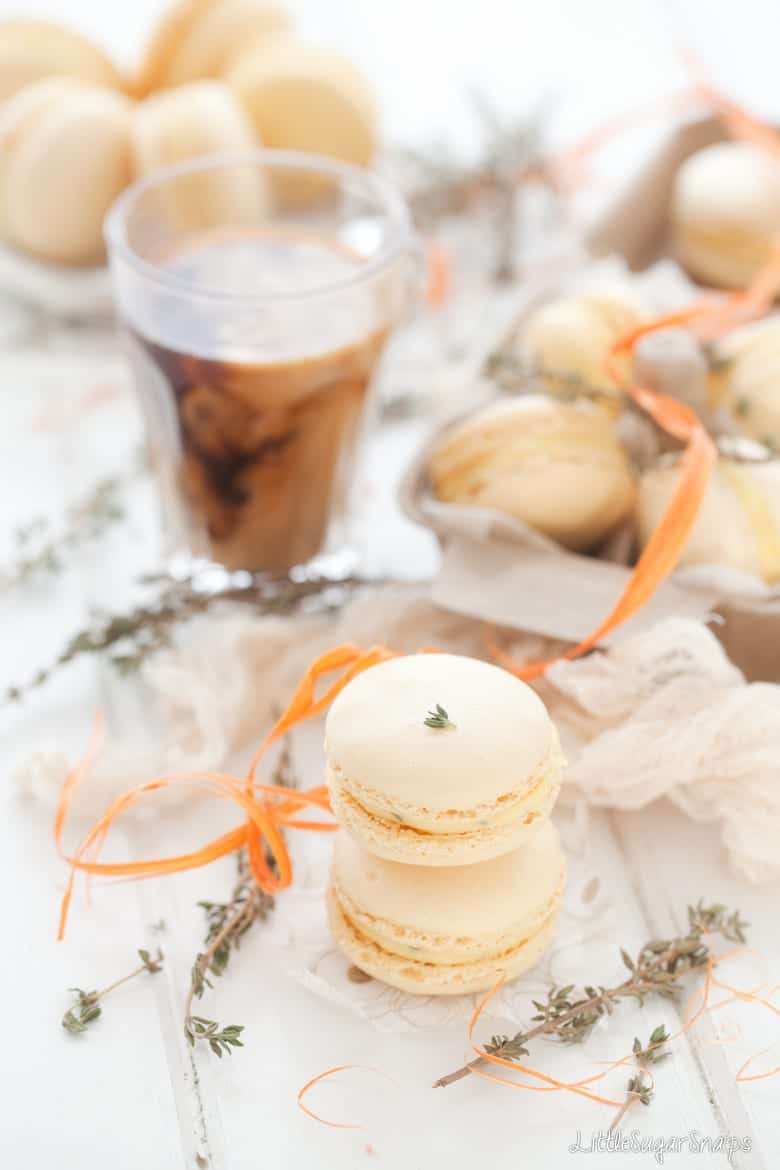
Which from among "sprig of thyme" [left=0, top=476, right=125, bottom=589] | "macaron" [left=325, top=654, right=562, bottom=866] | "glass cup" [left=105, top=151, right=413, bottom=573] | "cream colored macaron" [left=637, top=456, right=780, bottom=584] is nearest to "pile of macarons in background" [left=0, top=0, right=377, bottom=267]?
"glass cup" [left=105, top=151, right=413, bottom=573]

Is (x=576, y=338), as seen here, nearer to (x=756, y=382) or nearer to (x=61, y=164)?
(x=756, y=382)

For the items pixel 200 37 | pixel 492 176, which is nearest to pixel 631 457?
pixel 492 176

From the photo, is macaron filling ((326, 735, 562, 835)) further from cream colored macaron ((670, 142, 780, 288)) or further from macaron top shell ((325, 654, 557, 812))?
cream colored macaron ((670, 142, 780, 288))

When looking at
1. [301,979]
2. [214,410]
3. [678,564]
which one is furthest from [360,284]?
[301,979]

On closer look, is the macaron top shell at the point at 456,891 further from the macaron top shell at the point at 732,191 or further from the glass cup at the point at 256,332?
the macaron top shell at the point at 732,191

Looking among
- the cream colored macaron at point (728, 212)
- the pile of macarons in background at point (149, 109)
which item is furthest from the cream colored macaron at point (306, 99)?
the cream colored macaron at point (728, 212)
